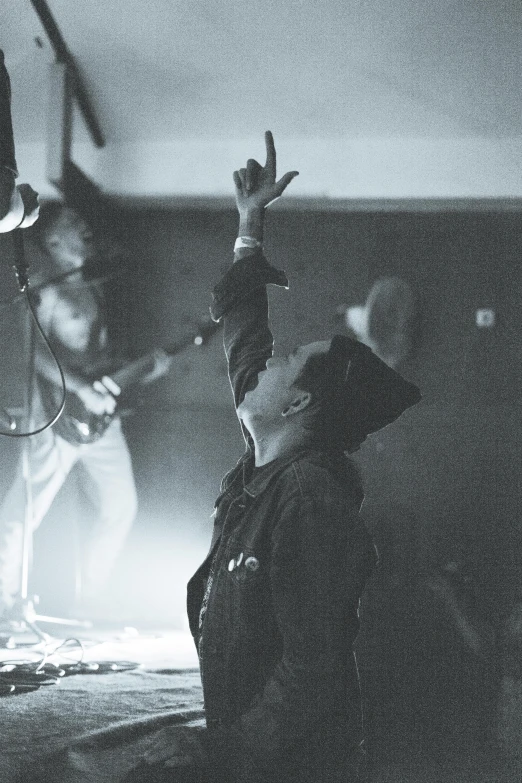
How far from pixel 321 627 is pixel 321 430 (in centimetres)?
39

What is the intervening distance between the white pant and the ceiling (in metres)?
1.43

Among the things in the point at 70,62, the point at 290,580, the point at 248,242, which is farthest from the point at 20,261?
the point at 70,62

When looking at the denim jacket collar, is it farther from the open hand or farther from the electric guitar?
the electric guitar

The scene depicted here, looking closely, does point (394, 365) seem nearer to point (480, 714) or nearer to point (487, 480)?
point (487, 480)

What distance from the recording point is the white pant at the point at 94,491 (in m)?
3.95

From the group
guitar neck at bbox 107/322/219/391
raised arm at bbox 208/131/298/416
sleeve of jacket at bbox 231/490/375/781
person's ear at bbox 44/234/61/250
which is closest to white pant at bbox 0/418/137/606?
guitar neck at bbox 107/322/219/391

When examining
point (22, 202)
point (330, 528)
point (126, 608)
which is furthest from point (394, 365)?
point (330, 528)

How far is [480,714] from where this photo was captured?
8.02 feet

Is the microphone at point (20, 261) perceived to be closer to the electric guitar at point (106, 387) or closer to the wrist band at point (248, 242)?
the wrist band at point (248, 242)

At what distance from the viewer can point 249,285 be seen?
165 centimetres

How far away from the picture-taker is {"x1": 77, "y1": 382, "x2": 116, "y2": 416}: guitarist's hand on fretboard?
4004mm

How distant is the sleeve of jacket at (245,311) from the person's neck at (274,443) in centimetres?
23

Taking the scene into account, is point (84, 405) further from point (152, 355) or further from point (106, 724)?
point (106, 724)

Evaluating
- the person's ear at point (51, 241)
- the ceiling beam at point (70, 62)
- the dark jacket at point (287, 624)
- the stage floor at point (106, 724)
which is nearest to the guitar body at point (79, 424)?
the person's ear at point (51, 241)
